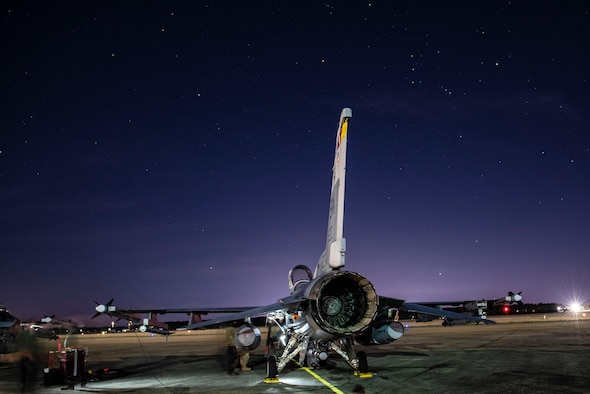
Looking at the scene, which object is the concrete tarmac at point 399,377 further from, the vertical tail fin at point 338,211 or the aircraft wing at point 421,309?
the vertical tail fin at point 338,211

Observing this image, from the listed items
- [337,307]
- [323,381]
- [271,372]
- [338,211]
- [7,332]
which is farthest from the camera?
[7,332]

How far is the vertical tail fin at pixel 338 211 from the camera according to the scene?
10.1 m

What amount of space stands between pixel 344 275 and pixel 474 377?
168 inches

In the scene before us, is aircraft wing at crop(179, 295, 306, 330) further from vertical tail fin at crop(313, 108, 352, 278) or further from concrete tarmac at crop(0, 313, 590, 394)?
concrete tarmac at crop(0, 313, 590, 394)

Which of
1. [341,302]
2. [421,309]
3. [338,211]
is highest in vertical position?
[338,211]

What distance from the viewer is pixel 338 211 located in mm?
10625

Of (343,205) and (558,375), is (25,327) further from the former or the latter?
(558,375)

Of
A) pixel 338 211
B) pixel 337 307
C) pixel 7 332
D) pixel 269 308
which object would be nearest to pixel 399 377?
pixel 337 307

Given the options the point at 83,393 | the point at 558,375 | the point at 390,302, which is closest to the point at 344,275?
the point at 390,302

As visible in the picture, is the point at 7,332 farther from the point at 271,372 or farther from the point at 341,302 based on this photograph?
the point at 341,302

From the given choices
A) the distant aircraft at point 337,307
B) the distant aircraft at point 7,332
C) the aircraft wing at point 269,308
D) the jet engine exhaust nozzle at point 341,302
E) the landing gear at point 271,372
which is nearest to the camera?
the jet engine exhaust nozzle at point 341,302

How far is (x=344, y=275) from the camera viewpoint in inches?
380

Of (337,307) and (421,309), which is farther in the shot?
(421,309)

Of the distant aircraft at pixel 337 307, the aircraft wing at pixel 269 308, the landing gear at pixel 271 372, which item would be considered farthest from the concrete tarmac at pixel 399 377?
the aircraft wing at pixel 269 308
